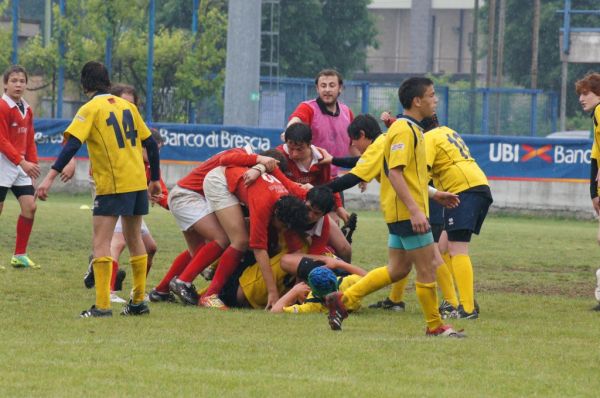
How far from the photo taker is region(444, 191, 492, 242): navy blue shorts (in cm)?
1031

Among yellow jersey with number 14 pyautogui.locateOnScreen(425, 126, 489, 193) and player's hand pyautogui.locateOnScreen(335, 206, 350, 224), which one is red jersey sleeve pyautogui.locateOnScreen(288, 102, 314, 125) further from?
yellow jersey with number 14 pyautogui.locateOnScreen(425, 126, 489, 193)

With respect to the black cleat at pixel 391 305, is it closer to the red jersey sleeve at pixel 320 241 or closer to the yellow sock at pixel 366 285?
the red jersey sleeve at pixel 320 241

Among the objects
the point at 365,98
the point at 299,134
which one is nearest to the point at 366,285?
the point at 299,134

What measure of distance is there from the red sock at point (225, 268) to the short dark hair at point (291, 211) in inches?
21.8

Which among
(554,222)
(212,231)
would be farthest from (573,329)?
(554,222)

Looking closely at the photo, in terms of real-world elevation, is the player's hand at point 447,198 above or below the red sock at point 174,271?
above

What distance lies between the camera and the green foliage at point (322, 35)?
173 feet

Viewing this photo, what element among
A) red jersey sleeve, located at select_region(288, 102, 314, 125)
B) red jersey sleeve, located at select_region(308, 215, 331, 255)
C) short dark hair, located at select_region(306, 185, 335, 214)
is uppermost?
red jersey sleeve, located at select_region(288, 102, 314, 125)

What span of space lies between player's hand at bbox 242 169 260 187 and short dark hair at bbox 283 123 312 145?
51 cm

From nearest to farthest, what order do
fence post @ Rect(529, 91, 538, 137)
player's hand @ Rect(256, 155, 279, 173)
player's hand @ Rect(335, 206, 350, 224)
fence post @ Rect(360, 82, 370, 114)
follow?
player's hand @ Rect(256, 155, 279, 173)
player's hand @ Rect(335, 206, 350, 224)
fence post @ Rect(360, 82, 370, 114)
fence post @ Rect(529, 91, 538, 137)

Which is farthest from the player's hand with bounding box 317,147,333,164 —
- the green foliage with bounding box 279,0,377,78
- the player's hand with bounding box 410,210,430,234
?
the green foliage with bounding box 279,0,377,78

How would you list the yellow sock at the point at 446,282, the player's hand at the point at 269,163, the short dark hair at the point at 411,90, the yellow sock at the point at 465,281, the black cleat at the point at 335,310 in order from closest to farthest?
1. the short dark hair at the point at 411,90
2. the black cleat at the point at 335,310
3. the yellow sock at the point at 446,282
4. the yellow sock at the point at 465,281
5. the player's hand at the point at 269,163

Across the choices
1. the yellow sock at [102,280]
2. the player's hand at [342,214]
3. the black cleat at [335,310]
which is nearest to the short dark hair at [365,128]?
the player's hand at [342,214]

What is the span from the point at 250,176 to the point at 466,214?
1.75m
